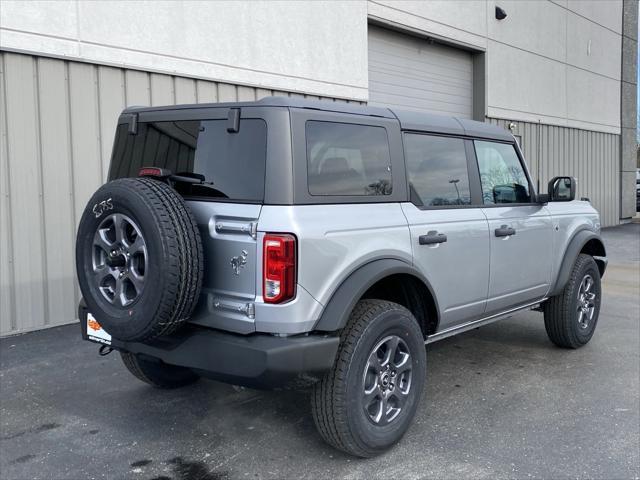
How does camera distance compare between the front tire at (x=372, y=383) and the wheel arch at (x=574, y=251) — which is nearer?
the front tire at (x=372, y=383)

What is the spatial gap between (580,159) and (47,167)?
1434 cm

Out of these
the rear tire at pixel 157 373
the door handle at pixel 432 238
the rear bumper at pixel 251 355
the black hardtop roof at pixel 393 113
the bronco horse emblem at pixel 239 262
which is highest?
the black hardtop roof at pixel 393 113

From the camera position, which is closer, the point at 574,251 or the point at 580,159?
the point at 574,251

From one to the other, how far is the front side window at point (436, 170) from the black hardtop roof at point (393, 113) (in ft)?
0.24

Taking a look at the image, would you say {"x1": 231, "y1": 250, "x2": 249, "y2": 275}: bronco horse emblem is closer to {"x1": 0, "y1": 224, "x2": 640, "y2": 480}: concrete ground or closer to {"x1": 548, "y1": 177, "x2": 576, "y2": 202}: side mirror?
{"x1": 0, "y1": 224, "x2": 640, "y2": 480}: concrete ground

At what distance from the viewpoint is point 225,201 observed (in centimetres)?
341

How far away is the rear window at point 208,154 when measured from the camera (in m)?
3.34

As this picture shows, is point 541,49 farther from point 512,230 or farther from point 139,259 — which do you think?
point 139,259

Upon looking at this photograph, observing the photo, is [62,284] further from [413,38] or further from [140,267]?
[413,38]

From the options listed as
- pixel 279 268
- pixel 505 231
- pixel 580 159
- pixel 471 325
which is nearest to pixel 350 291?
pixel 279 268

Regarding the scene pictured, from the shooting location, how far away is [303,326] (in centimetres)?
324

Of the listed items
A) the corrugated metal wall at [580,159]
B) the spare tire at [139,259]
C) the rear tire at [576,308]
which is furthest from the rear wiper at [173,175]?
the corrugated metal wall at [580,159]

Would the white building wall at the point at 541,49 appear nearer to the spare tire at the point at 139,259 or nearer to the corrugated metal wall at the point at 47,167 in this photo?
the corrugated metal wall at the point at 47,167

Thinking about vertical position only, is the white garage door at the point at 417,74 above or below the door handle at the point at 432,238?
above
